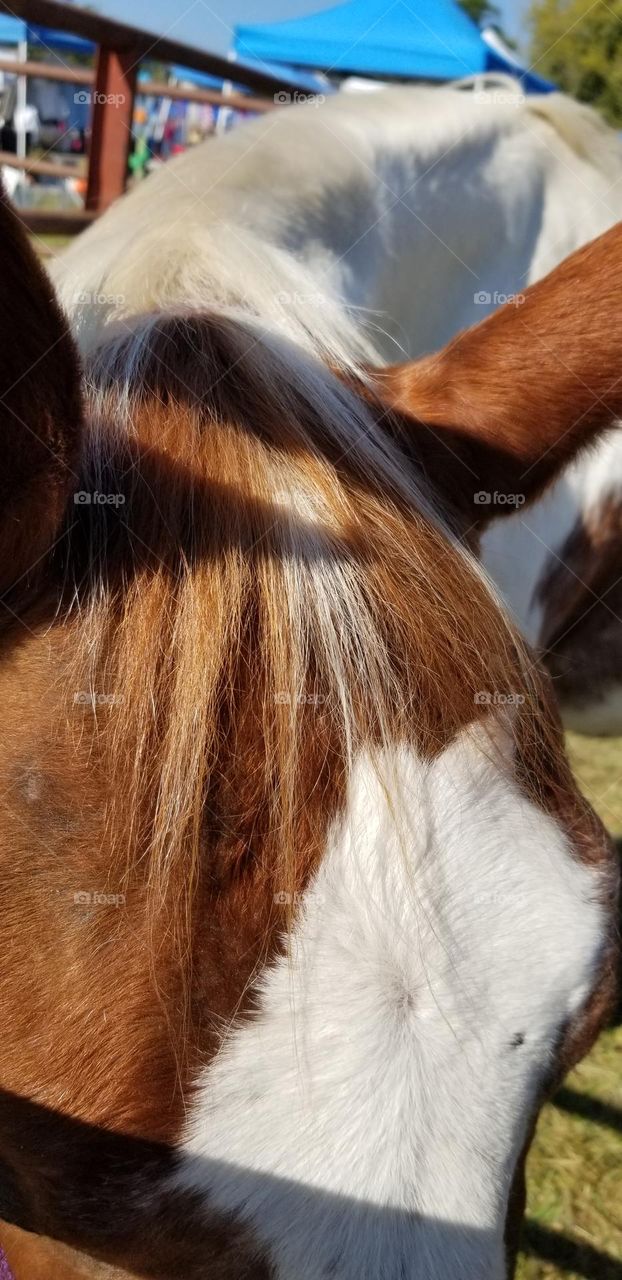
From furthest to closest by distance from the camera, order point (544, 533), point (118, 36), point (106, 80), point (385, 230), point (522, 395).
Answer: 1. point (106, 80)
2. point (118, 36)
3. point (544, 533)
4. point (385, 230)
5. point (522, 395)

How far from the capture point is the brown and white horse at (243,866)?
64 centimetres

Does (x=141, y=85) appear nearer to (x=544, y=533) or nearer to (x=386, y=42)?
(x=544, y=533)

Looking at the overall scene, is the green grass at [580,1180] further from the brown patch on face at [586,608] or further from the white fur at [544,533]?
the white fur at [544,533]

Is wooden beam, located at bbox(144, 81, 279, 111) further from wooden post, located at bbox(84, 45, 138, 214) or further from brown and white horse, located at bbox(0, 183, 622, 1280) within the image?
brown and white horse, located at bbox(0, 183, 622, 1280)

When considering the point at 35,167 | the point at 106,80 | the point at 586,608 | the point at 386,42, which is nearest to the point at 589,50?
the point at 386,42

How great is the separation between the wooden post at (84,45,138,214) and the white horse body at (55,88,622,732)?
4.77ft

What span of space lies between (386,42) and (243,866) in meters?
8.70

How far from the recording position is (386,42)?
7934 millimetres

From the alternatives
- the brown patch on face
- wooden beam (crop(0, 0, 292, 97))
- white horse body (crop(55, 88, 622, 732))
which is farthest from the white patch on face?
wooden beam (crop(0, 0, 292, 97))

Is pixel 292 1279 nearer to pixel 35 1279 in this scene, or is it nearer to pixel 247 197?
pixel 35 1279

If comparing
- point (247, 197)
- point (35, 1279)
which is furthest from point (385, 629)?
point (247, 197)

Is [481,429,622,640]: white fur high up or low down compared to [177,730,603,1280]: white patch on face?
down

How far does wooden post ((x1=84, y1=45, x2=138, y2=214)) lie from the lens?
2998mm

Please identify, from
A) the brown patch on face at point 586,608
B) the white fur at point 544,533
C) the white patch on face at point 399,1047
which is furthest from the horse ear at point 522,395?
the brown patch on face at point 586,608
